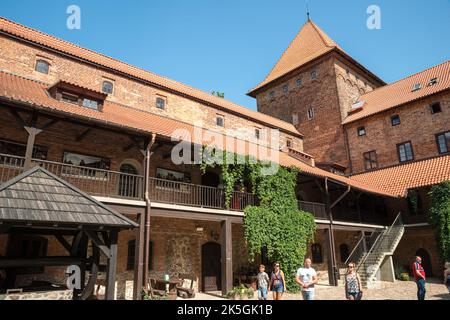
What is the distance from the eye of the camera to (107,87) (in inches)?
621

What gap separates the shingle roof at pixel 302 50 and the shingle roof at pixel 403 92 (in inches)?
175

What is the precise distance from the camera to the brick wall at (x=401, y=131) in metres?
20.7

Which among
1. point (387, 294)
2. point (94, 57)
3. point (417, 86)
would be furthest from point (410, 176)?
point (94, 57)

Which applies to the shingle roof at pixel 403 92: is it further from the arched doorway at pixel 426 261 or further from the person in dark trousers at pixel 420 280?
the person in dark trousers at pixel 420 280

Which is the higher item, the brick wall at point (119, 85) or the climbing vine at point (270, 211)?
the brick wall at point (119, 85)

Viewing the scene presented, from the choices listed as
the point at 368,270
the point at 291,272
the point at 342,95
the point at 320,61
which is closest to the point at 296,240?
the point at 291,272

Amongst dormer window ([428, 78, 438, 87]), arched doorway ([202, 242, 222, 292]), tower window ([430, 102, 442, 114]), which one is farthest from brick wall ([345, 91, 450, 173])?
arched doorway ([202, 242, 222, 292])

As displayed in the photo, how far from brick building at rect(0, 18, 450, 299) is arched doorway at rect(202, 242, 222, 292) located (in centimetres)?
4

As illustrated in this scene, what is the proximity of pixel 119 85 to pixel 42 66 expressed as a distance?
3474mm

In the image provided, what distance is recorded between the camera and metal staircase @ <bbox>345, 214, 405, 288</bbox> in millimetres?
15727

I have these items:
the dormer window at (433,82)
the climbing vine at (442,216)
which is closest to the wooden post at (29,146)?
the climbing vine at (442,216)

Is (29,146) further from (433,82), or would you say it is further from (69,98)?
(433,82)

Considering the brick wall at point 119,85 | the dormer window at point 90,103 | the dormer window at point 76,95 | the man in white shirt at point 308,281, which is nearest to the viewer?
the man in white shirt at point 308,281
